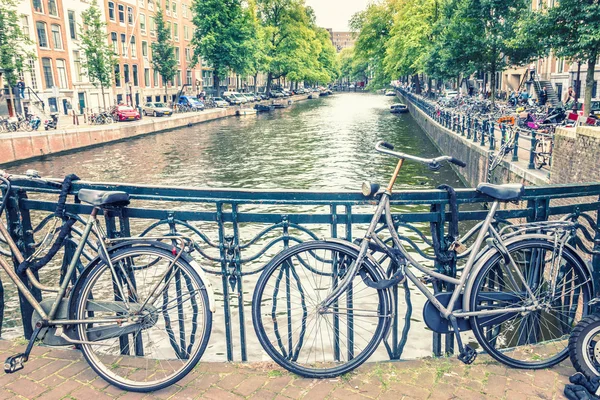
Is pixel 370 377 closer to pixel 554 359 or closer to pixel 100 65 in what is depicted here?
pixel 554 359

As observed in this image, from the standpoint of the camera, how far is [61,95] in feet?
134

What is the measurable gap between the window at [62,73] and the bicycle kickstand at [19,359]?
1703 inches

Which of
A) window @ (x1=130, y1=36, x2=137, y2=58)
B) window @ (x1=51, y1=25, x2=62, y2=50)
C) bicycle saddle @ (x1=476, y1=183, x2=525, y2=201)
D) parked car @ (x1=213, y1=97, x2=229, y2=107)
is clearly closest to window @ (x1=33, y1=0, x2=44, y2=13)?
window @ (x1=51, y1=25, x2=62, y2=50)

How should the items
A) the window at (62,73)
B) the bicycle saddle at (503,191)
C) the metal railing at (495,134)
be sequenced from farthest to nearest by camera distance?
1. the window at (62,73)
2. the metal railing at (495,134)
3. the bicycle saddle at (503,191)

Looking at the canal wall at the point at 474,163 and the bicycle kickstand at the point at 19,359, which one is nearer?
the bicycle kickstand at the point at 19,359

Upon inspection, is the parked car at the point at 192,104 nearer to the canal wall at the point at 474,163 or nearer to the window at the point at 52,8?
the window at the point at 52,8

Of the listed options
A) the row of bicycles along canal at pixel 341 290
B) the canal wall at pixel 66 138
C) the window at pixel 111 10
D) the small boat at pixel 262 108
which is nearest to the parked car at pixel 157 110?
the canal wall at pixel 66 138

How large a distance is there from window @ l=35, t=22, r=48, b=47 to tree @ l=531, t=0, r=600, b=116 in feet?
121

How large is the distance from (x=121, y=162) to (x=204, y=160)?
12.9 ft

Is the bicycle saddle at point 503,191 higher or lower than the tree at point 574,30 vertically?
lower

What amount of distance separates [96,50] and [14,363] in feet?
129

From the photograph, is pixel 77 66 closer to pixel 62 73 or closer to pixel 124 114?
pixel 62 73

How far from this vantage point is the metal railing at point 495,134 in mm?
12055

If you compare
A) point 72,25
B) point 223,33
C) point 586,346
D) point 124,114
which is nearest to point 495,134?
point 586,346
